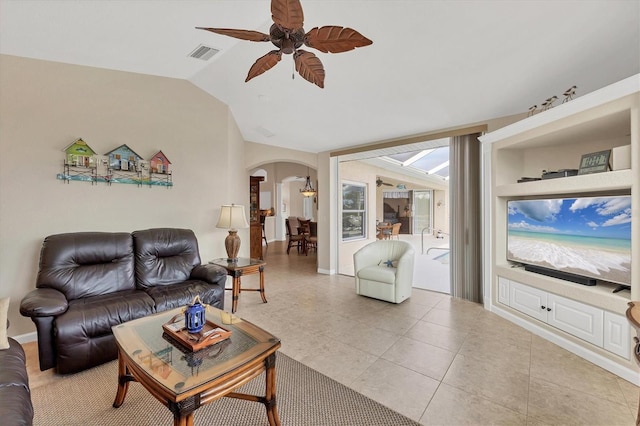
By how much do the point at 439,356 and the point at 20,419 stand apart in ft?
9.14

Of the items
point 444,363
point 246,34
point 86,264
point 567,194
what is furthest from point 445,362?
point 86,264

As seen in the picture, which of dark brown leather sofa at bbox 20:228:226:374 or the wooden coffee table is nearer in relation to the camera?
the wooden coffee table

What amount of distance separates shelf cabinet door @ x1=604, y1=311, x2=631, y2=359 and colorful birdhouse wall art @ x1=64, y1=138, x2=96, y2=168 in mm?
5452

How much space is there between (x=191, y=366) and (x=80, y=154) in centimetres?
308

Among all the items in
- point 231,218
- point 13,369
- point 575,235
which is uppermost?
point 231,218

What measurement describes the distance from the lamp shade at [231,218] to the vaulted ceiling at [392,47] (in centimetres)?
172

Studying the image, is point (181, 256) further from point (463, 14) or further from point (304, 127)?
point (463, 14)

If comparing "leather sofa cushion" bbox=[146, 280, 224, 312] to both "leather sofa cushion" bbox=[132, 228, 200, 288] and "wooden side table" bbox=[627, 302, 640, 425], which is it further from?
"wooden side table" bbox=[627, 302, 640, 425]

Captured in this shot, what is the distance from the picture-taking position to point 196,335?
5.81 feet

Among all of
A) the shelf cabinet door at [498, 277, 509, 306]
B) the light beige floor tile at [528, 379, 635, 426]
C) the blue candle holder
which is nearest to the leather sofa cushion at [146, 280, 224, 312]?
the blue candle holder

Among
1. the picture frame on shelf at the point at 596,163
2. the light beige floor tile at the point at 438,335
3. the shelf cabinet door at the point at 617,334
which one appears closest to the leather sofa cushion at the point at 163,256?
the light beige floor tile at the point at 438,335

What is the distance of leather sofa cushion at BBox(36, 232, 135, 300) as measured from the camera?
8.72 feet

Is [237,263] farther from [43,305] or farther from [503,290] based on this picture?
[503,290]

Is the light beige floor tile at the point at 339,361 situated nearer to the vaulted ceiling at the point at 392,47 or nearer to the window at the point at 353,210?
the vaulted ceiling at the point at 392,47
